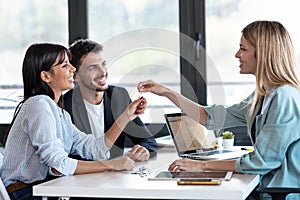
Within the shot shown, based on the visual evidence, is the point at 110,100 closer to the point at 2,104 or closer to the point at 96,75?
the point at 96,75

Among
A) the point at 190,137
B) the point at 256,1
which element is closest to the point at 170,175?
the point at 190,137

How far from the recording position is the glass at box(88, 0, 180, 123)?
3.81 m

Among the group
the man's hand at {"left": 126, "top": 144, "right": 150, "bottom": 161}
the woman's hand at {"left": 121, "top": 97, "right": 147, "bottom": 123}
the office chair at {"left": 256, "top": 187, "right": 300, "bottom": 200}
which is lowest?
the man's hand at {"left": 126, "top": 144, "right": 150, "bottom": 161}

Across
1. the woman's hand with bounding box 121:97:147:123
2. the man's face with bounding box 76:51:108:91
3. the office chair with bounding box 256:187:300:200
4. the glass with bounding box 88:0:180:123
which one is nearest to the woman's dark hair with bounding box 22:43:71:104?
the woman's hand with bounding box 121:97:147:123

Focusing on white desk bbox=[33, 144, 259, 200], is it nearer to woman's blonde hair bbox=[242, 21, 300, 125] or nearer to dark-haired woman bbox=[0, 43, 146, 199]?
dark-haired woman bbox=[0, 43, 146, 199]

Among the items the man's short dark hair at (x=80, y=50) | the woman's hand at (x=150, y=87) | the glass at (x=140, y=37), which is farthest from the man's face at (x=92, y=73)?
the glass at (x=140, y=37)

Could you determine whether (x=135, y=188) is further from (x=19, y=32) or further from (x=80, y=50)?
(x=19, y=32)

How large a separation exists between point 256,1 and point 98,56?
3.96ft

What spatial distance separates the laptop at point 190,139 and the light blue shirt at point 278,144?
44 cm

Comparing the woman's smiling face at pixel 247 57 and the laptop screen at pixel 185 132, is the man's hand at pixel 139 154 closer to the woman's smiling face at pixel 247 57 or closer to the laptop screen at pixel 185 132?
the laptop screen at pixel 185 132

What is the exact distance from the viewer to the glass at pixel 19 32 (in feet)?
13.5

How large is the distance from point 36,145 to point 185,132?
2.51 feet

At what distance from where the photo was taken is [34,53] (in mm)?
2432

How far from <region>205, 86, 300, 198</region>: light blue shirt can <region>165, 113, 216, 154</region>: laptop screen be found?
1.75 feet
